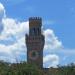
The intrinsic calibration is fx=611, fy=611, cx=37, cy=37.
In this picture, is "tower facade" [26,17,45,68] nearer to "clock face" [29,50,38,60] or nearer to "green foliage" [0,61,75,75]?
"clock face" [29,50,38,60]

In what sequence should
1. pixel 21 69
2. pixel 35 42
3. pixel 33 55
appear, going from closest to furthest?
1. pixel 21 69
2. pixel 33 55
3. pixel 35 42

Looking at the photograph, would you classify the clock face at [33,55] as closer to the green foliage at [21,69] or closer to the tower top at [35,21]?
the tower top at [35,21]

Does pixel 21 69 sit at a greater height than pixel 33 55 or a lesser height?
lesser

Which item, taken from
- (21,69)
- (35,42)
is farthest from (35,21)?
(21,69)

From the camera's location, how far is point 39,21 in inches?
7416

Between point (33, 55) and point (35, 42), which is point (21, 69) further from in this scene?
point (35, 42)

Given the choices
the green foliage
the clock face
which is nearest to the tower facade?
the clock face

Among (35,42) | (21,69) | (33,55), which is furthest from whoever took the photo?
(35,42)

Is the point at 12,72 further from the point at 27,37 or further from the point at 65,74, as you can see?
the point at 27,37

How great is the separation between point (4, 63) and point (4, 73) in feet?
44.0

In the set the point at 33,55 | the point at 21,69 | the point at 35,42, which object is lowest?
the point at 21,69

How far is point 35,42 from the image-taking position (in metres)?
184

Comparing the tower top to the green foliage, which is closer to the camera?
the green foliage

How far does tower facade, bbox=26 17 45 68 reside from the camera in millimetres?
181000
